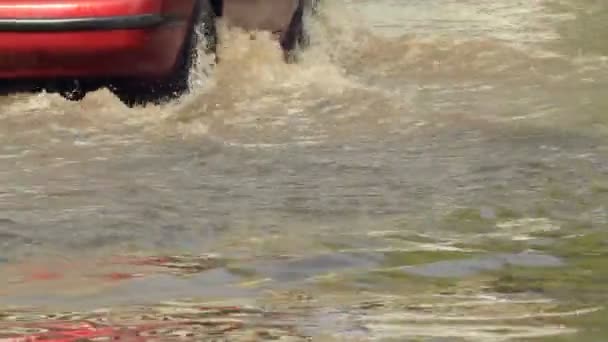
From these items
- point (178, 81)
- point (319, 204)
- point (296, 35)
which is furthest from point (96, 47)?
point (296, 35)

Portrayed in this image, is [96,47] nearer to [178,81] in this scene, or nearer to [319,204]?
[178,81]

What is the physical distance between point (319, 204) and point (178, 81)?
8.14 ft

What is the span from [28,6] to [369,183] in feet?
6.57

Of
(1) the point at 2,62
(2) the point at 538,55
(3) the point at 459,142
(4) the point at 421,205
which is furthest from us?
(2) the point at 538,55

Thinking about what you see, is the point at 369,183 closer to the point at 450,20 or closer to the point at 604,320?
the point at 604,320

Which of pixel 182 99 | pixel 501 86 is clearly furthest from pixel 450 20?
pixel 182 99

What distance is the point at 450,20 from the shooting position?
39.1 feet

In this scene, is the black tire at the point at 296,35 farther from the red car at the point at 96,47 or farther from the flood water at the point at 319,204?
the red car at the point at 96,47

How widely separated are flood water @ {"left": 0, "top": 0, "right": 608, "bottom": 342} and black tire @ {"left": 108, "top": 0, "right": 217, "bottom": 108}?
0.10 metres

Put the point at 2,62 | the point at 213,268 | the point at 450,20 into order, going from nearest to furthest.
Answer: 1. the point at 213,268
2. the point at 2,62
3. the point at 450,20

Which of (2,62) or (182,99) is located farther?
(182,99)

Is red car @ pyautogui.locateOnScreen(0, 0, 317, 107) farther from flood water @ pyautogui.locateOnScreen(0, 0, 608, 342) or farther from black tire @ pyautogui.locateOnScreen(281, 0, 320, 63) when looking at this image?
black tire @ pyautogui.locateOnScreen(281, 0, 320, 63)

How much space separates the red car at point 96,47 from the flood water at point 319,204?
0.40ft

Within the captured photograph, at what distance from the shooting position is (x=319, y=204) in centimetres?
568
